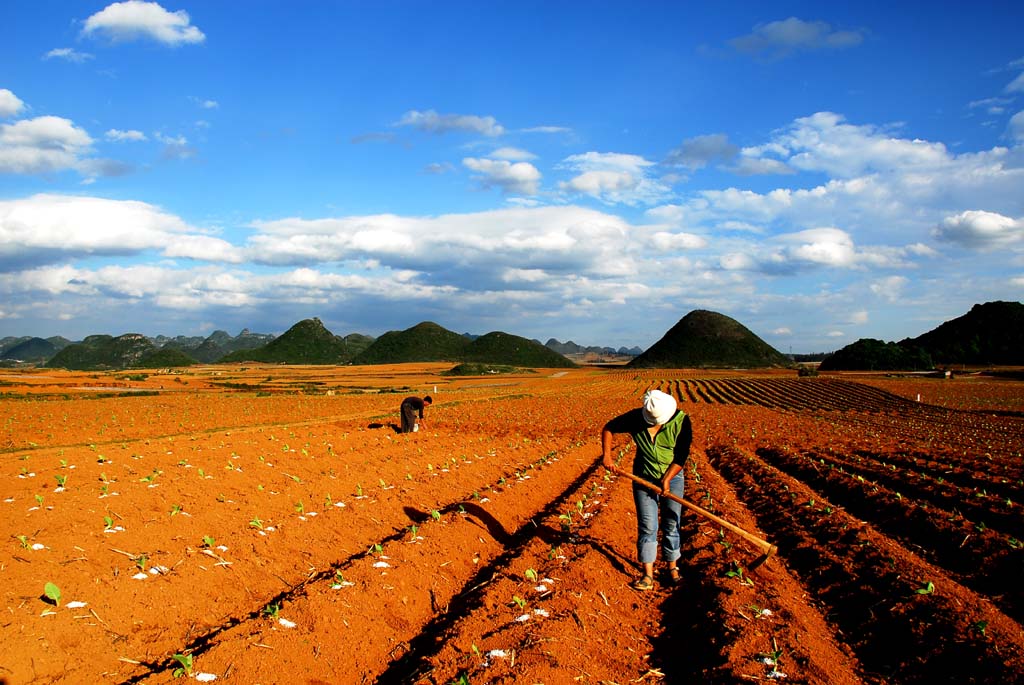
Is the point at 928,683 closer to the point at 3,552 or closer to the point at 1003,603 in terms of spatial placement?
the point at 1003,603

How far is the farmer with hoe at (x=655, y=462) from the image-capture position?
6910mm

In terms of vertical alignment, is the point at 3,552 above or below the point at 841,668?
above

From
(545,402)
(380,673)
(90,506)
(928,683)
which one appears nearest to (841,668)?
(928,683)

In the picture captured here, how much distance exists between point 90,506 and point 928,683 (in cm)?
1024

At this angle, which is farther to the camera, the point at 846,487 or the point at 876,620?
the point at 846,487

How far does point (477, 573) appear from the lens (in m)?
7.95

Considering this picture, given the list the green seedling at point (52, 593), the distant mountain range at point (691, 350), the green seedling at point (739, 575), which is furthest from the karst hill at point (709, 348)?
the green seedling at point (52, 593)

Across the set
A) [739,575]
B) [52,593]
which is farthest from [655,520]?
[52,593]

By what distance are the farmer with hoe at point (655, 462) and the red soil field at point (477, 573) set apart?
0.56 metres

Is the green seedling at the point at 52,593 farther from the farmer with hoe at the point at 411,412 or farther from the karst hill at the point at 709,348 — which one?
the karst hill at the point at 709,348

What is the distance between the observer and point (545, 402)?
128 feet

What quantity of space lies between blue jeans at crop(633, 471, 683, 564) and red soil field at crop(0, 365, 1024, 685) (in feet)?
1.56

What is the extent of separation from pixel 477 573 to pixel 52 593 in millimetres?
4511

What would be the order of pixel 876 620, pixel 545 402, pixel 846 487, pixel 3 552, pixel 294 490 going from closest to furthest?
pixel 876 620 < pixel 3 552 < pixel 294 490 < pixel 846 487 < pixel 545 402
